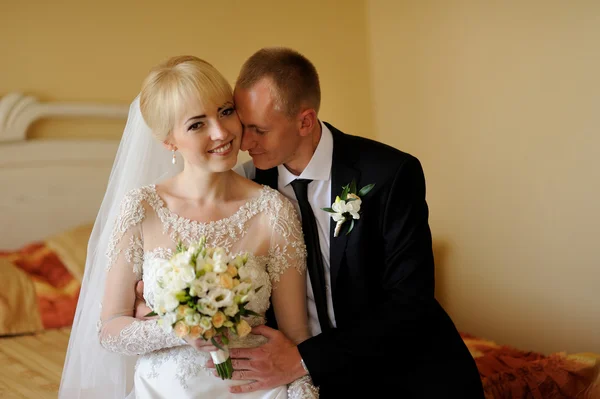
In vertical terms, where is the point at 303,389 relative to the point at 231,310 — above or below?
below

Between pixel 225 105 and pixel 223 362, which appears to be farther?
pixel 225 105

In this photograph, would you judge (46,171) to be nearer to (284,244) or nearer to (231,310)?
(284,244)

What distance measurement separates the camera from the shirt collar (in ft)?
8.72

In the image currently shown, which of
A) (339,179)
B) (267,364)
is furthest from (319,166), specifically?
(267,364)

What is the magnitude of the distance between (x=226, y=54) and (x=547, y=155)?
2.28 metres

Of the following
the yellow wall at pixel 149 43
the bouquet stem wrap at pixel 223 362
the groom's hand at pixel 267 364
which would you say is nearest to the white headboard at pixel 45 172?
the yellow wall at pixel 149 43

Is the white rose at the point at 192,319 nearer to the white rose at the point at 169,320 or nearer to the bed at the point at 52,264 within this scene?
the white rose at the point at 169,320

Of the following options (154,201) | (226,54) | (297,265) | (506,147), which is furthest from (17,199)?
(506,147)

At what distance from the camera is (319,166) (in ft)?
8.77

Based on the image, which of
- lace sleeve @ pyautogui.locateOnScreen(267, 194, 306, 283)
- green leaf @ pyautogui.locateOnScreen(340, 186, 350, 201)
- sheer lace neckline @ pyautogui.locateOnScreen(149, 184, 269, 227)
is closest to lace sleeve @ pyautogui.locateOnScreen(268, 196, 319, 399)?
lace sleeve @ pyautogui.locateOnScreen(267, 194, 306, 283)

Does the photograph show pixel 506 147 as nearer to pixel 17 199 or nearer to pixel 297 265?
pixel 297 265

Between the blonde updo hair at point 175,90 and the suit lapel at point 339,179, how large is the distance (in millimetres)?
509

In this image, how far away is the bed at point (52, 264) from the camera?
3230 millimetres

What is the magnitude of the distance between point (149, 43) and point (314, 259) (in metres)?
2.74
